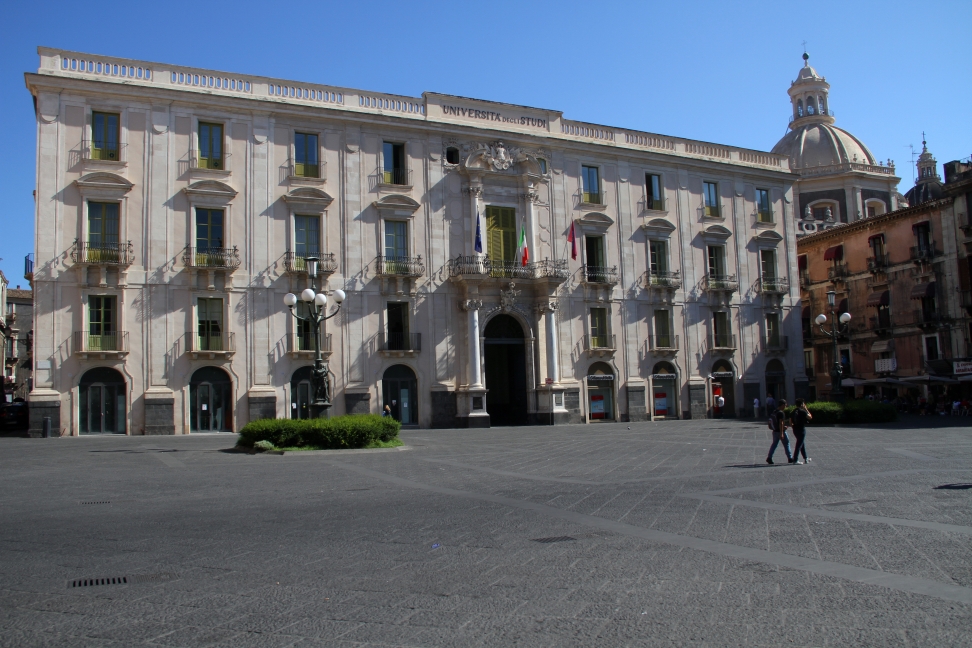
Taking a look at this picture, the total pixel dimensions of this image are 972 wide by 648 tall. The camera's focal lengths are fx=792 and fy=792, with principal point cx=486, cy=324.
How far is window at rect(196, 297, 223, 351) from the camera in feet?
105

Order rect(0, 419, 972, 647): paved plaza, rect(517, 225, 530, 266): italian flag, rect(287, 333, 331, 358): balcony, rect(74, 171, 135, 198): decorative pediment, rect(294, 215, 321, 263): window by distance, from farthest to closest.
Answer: rect(517, 225, 530, 266): italian flag, rect(294, 215, 321, 263): window, rect(287, 333, 331, 358): balcony, rect(74, 171, 135, 198): decorative pediment, rect(0, 419, 972, 647): paved plaza

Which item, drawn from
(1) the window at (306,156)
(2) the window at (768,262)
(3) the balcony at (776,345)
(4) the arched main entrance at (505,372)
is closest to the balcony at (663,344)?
(3) the balcony at (776,345)

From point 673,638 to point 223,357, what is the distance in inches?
1152

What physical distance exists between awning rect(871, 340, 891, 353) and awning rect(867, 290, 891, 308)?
254 centimetres

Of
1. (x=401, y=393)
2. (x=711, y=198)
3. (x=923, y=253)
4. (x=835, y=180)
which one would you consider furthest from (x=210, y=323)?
(x=835, y=180)

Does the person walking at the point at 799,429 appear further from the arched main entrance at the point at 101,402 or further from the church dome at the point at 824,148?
the church dome at the point at 824,148

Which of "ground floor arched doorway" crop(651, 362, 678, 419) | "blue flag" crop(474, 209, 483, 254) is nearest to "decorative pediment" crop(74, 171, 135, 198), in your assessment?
"blue flag" crop(474, 209, 483, 254)

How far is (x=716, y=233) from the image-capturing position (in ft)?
146

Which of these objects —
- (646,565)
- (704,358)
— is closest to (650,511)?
(646,565)

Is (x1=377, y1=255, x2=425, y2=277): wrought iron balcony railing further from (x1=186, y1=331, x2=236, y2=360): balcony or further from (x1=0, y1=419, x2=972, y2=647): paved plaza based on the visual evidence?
(x1=0, y1=419, x2=972, y2=647): paved plaza

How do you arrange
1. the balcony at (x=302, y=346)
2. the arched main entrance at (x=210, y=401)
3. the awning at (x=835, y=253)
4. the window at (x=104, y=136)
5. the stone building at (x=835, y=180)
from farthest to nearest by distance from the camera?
the stone building at (x=835, y=180), the awning at (x=835, y=253), the balcony at (x=302, y=346), the arched main entrance at (x=210, y=401), the window at (x=104, y=136)

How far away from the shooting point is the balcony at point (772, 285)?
150 ft

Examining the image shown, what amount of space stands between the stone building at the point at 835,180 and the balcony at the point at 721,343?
84.4ft

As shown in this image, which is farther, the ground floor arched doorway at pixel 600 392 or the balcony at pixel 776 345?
the balcony at pixel 776 345
